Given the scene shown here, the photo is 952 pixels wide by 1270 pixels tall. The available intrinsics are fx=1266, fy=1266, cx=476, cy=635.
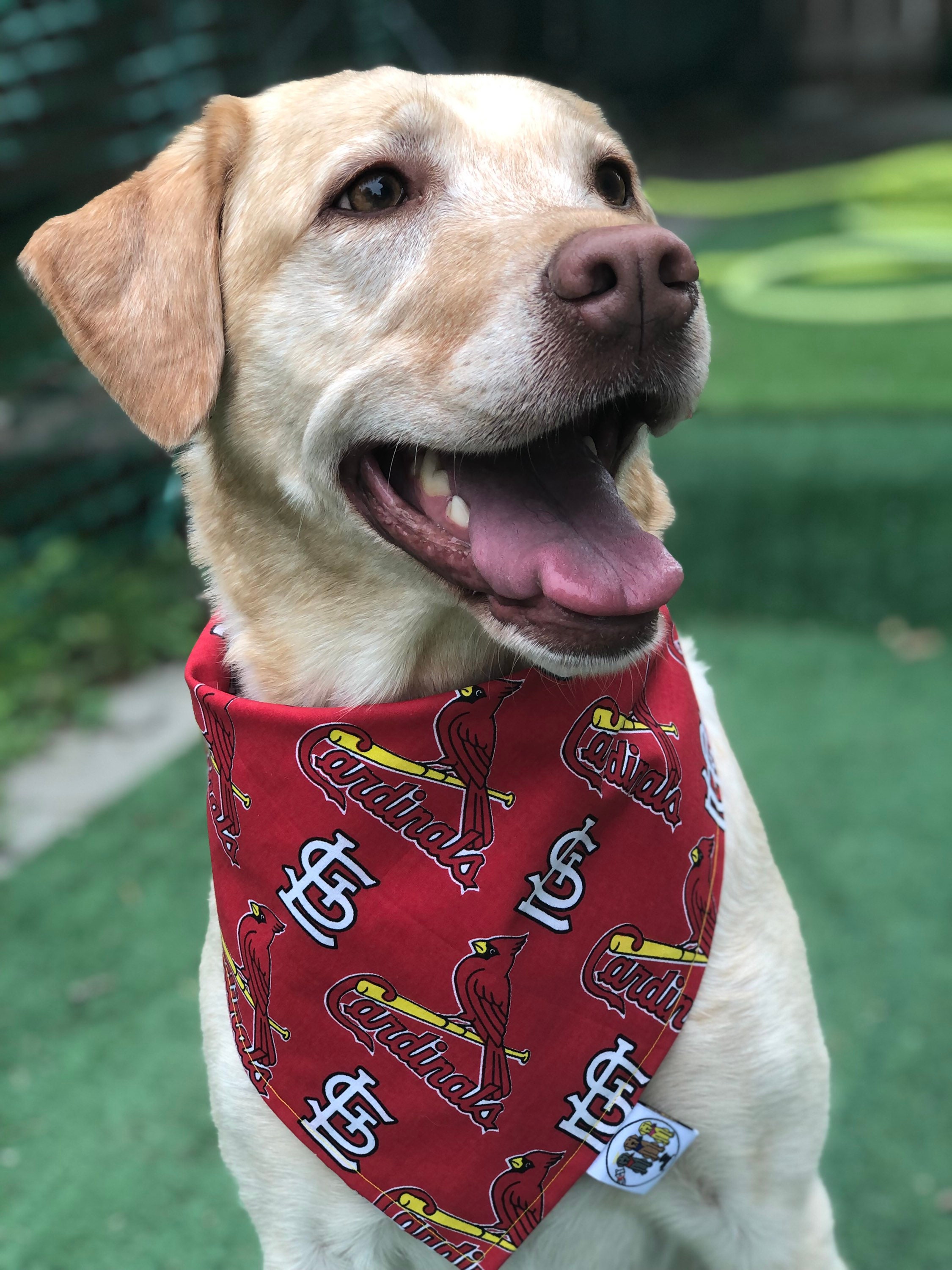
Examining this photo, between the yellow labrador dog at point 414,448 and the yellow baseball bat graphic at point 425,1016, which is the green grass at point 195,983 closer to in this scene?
the yellow labrador dog at point 414,448

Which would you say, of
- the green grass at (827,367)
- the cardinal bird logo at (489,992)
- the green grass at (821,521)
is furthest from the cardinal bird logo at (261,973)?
the green grass at (827,367)

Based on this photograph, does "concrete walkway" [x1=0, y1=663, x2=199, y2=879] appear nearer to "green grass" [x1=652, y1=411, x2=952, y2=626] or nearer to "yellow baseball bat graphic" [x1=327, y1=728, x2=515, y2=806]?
"green grass" [x1=652, y1=411, x2=952, y2=626]

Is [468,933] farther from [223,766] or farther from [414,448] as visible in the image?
[414,448]

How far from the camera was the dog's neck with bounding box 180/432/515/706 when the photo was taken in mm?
1893

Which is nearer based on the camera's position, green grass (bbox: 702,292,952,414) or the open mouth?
the open mouth

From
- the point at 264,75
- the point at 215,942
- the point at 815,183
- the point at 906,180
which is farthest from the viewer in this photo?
the point at 815,183

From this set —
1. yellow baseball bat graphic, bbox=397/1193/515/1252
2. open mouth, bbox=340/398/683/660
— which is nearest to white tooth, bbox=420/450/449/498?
open mouth, bbox=340/398/683/660

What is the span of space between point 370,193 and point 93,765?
3.34m

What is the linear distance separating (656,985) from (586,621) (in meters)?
0.63

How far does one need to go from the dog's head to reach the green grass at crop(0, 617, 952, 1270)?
5.26 feet

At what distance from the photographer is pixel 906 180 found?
10.7m

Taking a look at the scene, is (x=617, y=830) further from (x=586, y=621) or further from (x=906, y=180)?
(x=906, y=180)

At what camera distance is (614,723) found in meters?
1.91

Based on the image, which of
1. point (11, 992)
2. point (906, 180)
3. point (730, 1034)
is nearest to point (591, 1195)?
point (730, 1034)
